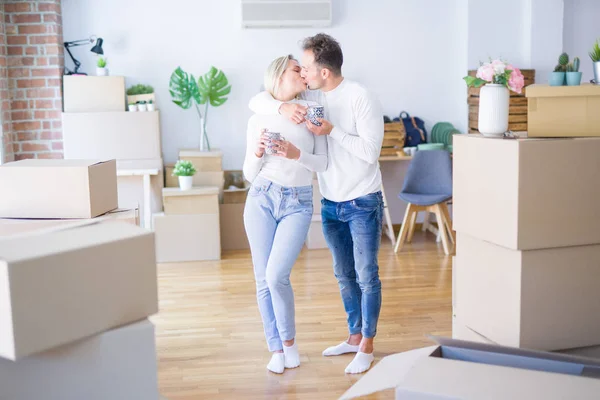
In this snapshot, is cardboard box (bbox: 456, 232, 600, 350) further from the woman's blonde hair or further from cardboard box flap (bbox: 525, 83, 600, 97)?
the woman's blonde hair

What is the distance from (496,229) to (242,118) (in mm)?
4320

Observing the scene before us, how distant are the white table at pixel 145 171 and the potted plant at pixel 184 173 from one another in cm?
24

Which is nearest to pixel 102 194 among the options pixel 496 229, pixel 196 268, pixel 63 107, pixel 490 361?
pixel 496 229

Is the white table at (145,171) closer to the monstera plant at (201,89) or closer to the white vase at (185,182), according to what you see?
the white vase at (185,182)

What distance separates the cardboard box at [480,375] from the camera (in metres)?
1.47

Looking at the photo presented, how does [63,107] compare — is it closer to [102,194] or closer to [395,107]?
[395,107]

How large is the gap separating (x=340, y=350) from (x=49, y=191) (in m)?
1.62

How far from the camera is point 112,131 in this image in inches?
231

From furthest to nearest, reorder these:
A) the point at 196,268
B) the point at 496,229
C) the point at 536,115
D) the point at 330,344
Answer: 1. the point at 196,268
2. the point at 330,344
3. the point at 536,115
4. the point at 496,229

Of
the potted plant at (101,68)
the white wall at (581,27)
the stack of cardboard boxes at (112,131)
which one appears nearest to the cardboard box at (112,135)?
the stack of cardboard boxes at (112,131)

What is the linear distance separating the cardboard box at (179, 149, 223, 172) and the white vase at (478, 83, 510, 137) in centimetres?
364

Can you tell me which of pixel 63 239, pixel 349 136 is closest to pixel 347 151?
pixel 349 136

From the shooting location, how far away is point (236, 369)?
3.47m

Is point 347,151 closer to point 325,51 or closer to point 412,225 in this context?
point 325,51
